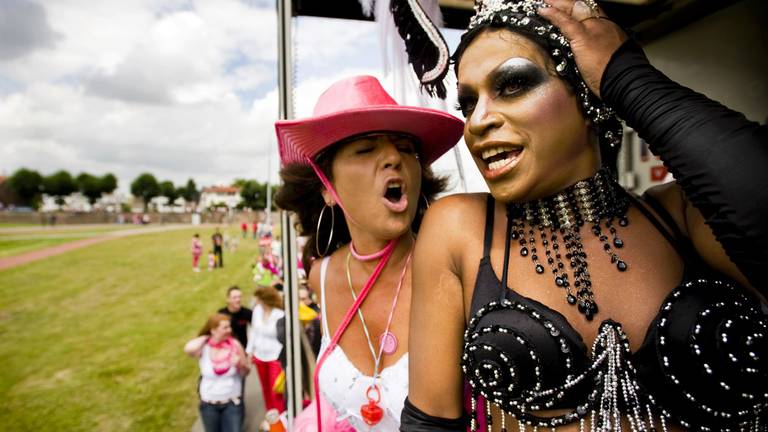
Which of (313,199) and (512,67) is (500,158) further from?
(313,199)

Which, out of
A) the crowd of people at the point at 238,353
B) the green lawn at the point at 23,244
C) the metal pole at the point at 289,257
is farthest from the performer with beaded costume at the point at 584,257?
the green lawn at the point at 23,244

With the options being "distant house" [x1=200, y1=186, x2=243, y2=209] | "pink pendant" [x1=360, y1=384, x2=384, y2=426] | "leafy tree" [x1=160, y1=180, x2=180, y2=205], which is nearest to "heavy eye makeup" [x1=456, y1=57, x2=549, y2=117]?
"pink pendant" [x1=360, y1=384, x2=384, y2=426]

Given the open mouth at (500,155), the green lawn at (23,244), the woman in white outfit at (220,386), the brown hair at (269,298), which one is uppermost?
the open mouth at (500,155)

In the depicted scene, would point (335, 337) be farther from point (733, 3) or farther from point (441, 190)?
point (733, 3)

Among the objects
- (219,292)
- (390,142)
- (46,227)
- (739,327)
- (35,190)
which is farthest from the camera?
(35,190)

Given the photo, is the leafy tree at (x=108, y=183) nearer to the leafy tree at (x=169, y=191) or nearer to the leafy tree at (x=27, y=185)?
the leafy tree at (x=169, y=191)

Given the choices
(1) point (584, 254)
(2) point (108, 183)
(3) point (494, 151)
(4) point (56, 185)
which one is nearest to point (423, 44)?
(3) point (494, 151)

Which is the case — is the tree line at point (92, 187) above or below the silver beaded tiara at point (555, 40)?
above

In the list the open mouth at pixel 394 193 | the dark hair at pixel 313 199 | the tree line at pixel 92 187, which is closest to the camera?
the open mouth at pixel 394 193

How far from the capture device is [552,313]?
100 centimetres

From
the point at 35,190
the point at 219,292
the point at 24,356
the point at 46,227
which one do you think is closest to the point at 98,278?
the point at 219,292

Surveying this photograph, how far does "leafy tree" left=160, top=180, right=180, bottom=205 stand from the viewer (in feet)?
307

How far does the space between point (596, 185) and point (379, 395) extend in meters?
1.12

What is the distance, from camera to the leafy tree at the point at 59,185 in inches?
3110
